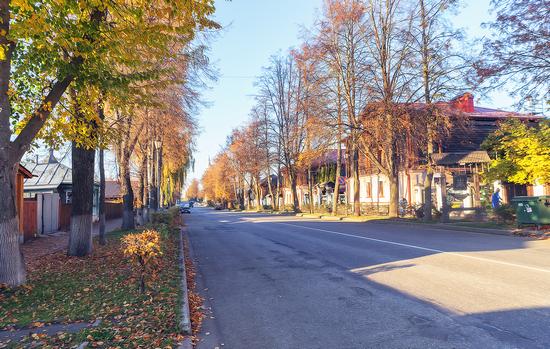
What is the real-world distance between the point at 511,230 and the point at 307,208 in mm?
33498

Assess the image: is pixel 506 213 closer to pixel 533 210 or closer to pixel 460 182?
pixel 533 210

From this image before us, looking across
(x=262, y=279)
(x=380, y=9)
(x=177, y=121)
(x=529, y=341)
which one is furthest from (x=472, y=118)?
(x=529, y=341)

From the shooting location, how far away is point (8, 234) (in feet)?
25.2

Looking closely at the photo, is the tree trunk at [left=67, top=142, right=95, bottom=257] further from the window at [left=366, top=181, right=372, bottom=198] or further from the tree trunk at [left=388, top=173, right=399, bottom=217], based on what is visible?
the window at [left=366, top=181, right=372, bottom=198]

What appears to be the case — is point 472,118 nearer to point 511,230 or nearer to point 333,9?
point 333,9

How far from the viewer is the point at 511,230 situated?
17.6 meters

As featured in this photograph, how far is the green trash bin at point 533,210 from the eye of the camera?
1688cm

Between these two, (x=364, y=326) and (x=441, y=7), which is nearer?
(x=364, y=326)

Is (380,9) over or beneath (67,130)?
over

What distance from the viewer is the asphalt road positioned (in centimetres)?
515


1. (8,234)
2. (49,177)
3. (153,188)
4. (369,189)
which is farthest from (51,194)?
(369,189)

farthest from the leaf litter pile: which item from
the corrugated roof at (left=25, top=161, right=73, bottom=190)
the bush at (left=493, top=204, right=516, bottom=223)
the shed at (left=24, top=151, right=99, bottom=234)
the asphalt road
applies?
the corrugated roof at (left=25, top=161, right=73, bottom=190)

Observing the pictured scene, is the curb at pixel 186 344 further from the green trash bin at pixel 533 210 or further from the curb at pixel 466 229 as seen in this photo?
the green trash bin at pixel 533 210

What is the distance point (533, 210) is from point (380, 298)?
44.3 feet
